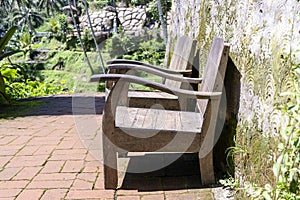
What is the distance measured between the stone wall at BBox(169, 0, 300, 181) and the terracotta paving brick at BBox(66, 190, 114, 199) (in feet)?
2.63

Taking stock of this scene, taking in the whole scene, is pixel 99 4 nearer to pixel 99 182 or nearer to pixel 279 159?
pixel 99 182

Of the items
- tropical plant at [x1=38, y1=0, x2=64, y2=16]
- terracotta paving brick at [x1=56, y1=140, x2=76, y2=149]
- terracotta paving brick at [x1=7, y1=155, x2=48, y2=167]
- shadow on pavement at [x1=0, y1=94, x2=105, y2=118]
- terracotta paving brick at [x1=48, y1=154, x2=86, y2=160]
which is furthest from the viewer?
tropical plant at [x1=38, y1=0, x2=64, y2=16]

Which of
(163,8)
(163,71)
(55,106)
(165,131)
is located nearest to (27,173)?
(165,131)

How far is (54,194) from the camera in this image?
6.43 feet

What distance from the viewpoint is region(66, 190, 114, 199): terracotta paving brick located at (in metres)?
1.92

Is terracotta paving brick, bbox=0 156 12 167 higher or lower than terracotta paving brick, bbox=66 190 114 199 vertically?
lower

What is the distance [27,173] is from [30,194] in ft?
1.07

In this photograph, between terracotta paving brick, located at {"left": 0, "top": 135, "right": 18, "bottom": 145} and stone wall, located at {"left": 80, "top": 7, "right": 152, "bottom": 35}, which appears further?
stone wall, located at {"left": 80, "top": 7, "right": 152, "bottom": 35}

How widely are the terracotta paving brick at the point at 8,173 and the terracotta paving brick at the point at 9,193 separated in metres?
0.18

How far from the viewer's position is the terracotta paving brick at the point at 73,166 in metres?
2.32

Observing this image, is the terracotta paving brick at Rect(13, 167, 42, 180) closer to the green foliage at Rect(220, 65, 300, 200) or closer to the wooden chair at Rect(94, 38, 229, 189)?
the wooden chair at Rect(94, 38, 229, 189)

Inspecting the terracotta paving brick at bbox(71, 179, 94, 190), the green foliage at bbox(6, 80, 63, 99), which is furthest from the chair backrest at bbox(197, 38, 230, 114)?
the green foliage at bbox(6, 80, 63, 99)

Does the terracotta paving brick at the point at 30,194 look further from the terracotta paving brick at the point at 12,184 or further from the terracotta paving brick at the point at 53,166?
the terracotta paving brick at the point at 53,166

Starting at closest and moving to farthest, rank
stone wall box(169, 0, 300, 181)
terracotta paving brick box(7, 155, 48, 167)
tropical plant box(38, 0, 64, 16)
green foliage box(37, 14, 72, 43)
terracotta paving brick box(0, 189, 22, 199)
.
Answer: stone wall box(169, 0, 300, 181)
terracotta paving brick box(0, 189, 22, 199)
terracotta paving brick box(7, 155, 48, 167)
green foliage box(37, 14, 72, 43)
tropical plant box(38, 0, 64, 16)
